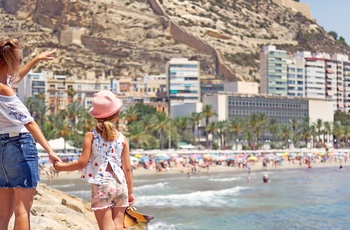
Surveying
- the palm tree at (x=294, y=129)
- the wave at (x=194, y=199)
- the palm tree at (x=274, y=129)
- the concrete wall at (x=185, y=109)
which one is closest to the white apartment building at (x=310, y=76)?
the palm tree at (x=294, y=129)

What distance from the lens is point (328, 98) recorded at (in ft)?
392

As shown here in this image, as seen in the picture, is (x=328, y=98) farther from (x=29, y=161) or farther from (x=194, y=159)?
(x=29, y=161)

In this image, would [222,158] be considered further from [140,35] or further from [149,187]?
Answer: [140,35]

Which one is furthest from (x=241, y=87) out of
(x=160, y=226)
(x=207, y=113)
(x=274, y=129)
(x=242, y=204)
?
(x=160, y=226)

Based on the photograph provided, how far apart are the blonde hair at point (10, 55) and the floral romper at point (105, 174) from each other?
86cm

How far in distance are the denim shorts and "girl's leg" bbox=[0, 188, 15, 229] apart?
0.40 feet

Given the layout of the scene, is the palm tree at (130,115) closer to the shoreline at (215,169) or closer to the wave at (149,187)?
the shoreline at (215,169)

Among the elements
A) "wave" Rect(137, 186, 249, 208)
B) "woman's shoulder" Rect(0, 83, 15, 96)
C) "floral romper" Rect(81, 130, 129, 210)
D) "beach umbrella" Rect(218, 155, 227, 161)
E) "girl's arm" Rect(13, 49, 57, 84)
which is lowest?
"wave" Rect(137, 186, 249, 208)

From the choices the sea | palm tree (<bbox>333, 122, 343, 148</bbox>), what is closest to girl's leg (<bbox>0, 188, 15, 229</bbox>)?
the sea

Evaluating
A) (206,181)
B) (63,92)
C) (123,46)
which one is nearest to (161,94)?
(63,92)

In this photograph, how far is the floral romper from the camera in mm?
5547

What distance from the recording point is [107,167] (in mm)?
5586

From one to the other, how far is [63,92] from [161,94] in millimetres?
16283

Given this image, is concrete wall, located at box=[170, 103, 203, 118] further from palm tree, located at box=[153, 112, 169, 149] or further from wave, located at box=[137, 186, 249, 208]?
wave, located at box=[137, 186, 249, 208]
